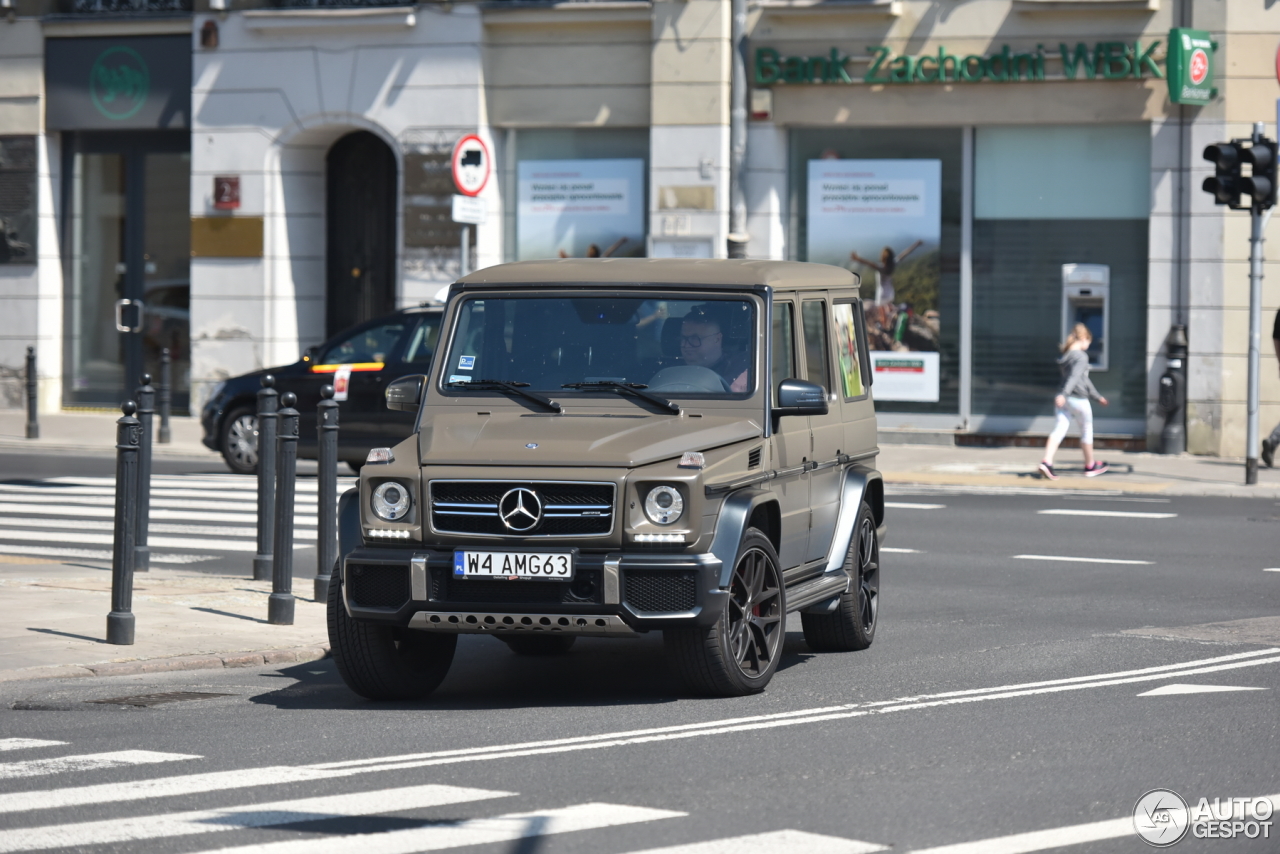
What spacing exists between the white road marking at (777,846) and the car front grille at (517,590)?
221 cm

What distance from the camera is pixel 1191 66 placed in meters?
22.3

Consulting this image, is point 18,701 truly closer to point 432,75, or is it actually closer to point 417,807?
point 417,807

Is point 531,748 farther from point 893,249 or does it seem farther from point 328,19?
point 328,19

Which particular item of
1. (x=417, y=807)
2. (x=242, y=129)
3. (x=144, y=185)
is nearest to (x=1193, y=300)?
(x=242, y=129)

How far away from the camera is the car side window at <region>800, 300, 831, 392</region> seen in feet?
30.5

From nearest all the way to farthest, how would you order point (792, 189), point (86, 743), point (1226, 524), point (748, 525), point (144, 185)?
1. point (86, 743)
2. point (748, 525)
3. point (1226, 524)
4. point (792, 189)
5. point (144, 185)

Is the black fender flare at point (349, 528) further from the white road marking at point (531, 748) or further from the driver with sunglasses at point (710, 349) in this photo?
the driver with sunglasses at point (710, 349)

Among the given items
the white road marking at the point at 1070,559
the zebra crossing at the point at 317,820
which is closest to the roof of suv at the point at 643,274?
the zebra crossing at the point at 317,820

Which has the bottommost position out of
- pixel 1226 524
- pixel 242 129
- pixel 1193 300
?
pixel 1226 524

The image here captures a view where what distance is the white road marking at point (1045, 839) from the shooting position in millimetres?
5449

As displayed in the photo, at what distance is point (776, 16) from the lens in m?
24.3

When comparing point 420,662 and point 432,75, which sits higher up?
point 432,75

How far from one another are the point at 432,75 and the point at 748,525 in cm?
1829

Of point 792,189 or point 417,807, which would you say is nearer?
point 417,807
